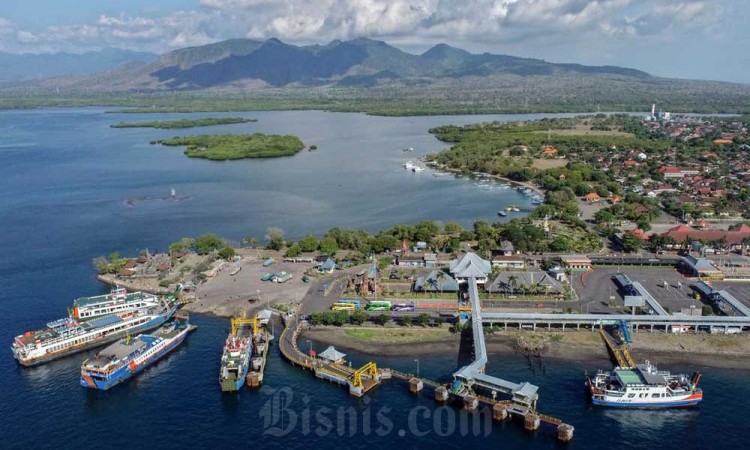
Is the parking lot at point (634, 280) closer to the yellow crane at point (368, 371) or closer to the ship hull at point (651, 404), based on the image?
the ship hull at point (651, 404)

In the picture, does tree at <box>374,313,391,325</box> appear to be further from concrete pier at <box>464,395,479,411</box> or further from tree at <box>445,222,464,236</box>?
tree at <box>445,222,464,236</box>

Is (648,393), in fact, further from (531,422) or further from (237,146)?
(237,146)

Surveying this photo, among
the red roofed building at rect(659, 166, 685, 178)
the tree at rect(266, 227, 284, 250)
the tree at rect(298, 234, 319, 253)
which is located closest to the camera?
the tree at rect(298, 234, 319, 253)

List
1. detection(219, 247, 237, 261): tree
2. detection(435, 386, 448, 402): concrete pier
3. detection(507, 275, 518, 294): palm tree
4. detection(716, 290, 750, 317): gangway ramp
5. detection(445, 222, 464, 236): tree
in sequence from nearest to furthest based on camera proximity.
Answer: detection(435, 386, 448, 402): concrete pier
detection(716, 290, 750, 317): gangway ramp
detection(507, 275, 518, 294): palm tree
detection(219, 247, 237, 261): tree
detection(445, 222, 464, 236): tree

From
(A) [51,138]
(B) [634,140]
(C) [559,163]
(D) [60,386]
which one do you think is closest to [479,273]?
(D) [60,386]

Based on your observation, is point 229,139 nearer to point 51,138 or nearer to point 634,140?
point 51,138

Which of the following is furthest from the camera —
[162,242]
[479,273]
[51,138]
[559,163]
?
[51,138]

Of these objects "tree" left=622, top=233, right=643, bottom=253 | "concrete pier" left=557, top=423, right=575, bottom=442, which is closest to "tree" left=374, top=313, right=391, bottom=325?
"concrete pier" left=557, top=423, right=575, bottom=442
